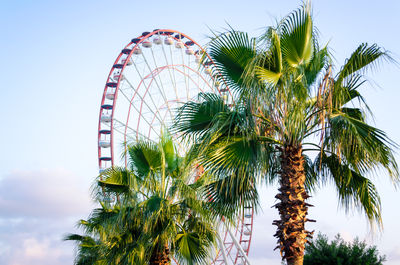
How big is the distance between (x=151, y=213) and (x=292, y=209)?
16.2 ft

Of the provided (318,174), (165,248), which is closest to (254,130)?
(318,174)

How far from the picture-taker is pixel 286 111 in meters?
8.36

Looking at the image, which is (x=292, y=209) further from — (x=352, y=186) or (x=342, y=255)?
(x=342, y=255)

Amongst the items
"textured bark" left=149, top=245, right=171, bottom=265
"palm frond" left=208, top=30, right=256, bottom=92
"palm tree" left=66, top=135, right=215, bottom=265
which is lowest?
"textured bark" left=149, top=245, right=171, bottom=265

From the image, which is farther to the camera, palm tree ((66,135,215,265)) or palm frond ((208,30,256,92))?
palm tree ((66,135,215,265))

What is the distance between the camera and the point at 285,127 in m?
8.28

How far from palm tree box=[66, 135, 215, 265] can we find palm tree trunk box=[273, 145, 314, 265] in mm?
3974

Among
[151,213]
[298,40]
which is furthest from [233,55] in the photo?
[151,213]

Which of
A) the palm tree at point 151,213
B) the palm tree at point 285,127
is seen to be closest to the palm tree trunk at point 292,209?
the palm tree at point 285,127

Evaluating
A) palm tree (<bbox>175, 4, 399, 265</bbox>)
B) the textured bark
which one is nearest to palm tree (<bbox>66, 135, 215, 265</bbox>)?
the textured bark

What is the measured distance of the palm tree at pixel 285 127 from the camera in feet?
26.6

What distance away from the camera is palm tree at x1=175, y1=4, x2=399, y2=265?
8.11 metres

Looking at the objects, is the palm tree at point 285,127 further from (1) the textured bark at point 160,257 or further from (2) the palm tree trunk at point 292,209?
(1) the textured bark at point 160,257

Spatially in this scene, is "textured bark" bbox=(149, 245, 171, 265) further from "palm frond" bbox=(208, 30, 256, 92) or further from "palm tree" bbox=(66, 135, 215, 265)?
"palm frond" bbox=(208, 30, 256, 92)
